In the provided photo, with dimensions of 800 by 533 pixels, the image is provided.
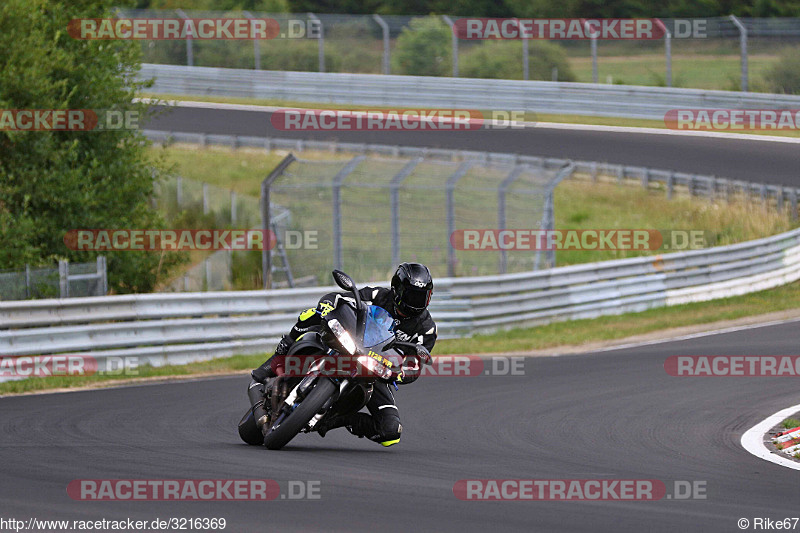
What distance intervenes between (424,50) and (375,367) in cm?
3009

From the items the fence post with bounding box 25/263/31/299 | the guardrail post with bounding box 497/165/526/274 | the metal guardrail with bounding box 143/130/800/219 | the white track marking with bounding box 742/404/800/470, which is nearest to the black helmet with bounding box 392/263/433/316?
the white track marking with bounding box 742/404/800/470

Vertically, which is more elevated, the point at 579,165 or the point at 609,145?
the point at 609,145

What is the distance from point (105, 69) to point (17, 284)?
6.10 meters

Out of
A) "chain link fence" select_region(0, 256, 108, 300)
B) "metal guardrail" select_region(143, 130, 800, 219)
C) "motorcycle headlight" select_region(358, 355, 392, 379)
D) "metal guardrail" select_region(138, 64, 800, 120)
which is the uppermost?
"metal guardrail" select_region(138, 64, 800, 120)

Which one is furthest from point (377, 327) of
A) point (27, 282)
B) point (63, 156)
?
point (63, 156)

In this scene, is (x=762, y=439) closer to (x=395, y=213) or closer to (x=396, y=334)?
(x=396, y=334)

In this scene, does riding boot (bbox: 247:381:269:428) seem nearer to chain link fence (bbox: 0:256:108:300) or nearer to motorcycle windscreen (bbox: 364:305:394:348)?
motorcycle windscreen (bbox: 364:305:394:348)

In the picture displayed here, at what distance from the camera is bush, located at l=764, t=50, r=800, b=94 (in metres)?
32.3

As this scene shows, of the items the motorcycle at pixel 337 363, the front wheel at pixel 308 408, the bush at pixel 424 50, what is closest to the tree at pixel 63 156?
the motorcycle at pixel 337 363

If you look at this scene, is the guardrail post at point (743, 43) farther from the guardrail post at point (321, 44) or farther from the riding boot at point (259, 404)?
the riding boot at point (259, 404)

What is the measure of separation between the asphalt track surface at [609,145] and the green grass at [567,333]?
7978 mm

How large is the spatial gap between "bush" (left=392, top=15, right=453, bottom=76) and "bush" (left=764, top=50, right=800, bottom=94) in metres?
9.87

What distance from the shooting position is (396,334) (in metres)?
8.57

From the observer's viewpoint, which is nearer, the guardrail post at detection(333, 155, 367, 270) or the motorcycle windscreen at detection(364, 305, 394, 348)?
the motorcycle windscreen at detection(364, 305, 394, 348)
